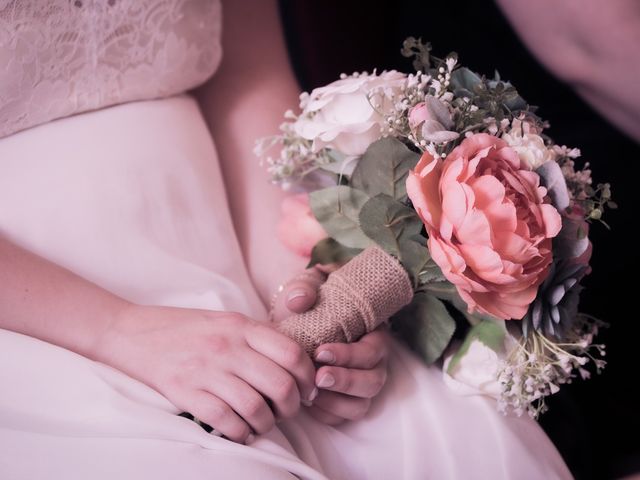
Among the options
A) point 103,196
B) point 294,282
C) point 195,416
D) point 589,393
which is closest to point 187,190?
point 103,196

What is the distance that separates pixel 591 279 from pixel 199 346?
0.90 meters

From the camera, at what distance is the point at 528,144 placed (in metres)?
0.69

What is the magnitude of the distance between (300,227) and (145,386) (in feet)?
1.00

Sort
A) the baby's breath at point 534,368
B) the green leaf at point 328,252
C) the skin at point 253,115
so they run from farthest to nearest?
1. the skin at point 253,115
2. the green leaf at point 328,252
3. the baby's breath at point 534,368

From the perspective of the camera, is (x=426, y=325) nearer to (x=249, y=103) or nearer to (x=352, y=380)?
(x=352, y=380)

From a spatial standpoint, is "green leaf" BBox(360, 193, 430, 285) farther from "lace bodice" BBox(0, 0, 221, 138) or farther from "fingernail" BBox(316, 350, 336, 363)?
"lace bodice" BBox(0, 0, 221, 138)

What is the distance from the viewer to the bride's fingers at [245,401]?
652 millimetres

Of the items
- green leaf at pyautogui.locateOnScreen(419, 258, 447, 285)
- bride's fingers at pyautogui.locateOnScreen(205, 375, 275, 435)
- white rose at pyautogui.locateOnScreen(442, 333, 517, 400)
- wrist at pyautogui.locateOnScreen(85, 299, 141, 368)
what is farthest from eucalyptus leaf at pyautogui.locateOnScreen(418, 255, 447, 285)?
wrist at pyautogui.locateOnScreen(85, 299, 141, 368)

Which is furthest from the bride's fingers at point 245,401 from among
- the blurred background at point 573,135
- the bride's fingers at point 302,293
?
the blurred background at point 573,135

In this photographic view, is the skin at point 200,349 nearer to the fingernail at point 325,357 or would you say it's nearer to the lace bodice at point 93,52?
the fingernail at point 325,357

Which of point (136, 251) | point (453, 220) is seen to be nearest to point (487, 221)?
point (453, 220)

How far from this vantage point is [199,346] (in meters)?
0.69

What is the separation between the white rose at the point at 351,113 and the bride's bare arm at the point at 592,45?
0.45m

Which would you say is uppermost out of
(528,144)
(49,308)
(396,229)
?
(528,144)
